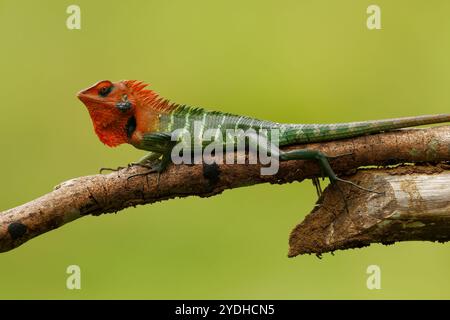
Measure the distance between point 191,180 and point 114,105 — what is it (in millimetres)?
803

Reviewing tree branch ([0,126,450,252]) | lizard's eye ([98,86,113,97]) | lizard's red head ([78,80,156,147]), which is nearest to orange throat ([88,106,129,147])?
lizard's red head ([78,80,156,147])

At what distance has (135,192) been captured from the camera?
12.1 ft

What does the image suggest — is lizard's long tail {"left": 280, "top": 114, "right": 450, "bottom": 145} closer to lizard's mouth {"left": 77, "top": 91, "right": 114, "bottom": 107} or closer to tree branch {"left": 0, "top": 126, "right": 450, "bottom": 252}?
tree branch {"left": 0, "top": 126, "right": 450, "bottom": 252}

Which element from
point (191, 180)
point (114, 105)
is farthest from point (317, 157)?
point (114, 105)

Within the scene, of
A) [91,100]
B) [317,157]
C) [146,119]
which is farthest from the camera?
[146,119]

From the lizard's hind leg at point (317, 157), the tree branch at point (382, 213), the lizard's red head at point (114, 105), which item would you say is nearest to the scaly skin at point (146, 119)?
the lizard's red head at point (114, 105)

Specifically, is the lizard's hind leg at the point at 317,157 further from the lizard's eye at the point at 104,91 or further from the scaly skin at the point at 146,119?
the lizard's eye at the point at 104,91

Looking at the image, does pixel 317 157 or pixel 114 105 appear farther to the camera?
pixel 114 105

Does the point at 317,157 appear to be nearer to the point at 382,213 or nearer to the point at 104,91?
the point at 382,213

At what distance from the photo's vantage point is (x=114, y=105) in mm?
3969

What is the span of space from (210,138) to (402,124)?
1.20m

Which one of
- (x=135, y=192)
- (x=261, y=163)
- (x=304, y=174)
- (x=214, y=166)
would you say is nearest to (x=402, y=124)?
(x=304, y=174)

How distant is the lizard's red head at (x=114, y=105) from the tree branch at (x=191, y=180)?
425mm

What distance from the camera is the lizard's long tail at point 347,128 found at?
3.57m
